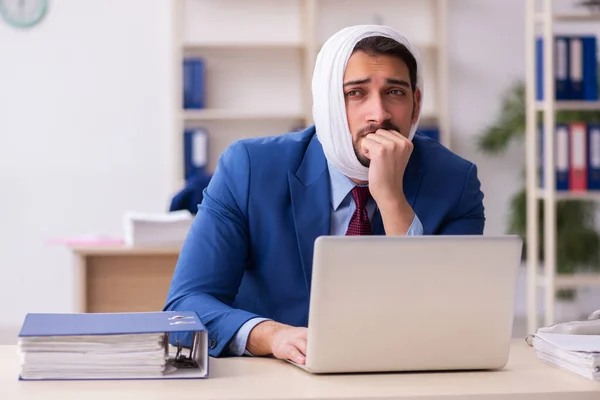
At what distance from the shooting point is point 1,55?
557 cm

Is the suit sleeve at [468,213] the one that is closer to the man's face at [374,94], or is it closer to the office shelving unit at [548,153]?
the man's face at [374,94]

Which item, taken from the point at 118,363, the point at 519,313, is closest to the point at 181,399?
the point at 118,363

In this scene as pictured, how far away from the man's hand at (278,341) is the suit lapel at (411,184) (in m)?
0.42

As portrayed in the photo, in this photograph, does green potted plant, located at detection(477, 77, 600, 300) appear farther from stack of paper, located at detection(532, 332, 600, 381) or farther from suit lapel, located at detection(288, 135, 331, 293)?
stack of paper, located at detection(532, 332, 600, 381)

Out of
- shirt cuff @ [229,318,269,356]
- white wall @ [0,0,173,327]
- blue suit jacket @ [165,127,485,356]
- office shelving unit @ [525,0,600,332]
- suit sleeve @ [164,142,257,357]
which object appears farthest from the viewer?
white wall @ [0,0,173,327]

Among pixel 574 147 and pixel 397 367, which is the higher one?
pixel 574 147

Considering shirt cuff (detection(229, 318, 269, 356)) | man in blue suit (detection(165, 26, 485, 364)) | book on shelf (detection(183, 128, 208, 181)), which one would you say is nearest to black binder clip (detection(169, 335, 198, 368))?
shirt cuff (detection(229, 318, 269, 356))

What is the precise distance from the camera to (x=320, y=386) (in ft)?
4.05

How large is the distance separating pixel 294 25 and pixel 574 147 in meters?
1.98

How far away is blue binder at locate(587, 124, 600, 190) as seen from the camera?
4438mm

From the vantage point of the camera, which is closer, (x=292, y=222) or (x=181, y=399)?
(x=181, y=399)

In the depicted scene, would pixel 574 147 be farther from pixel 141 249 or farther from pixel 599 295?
pixel 141 249

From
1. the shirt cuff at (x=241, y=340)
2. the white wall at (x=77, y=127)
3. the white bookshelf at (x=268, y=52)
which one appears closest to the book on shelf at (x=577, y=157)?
the white bookshelf at (x=268, y=52)

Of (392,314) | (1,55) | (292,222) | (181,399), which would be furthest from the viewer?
(1,55)
